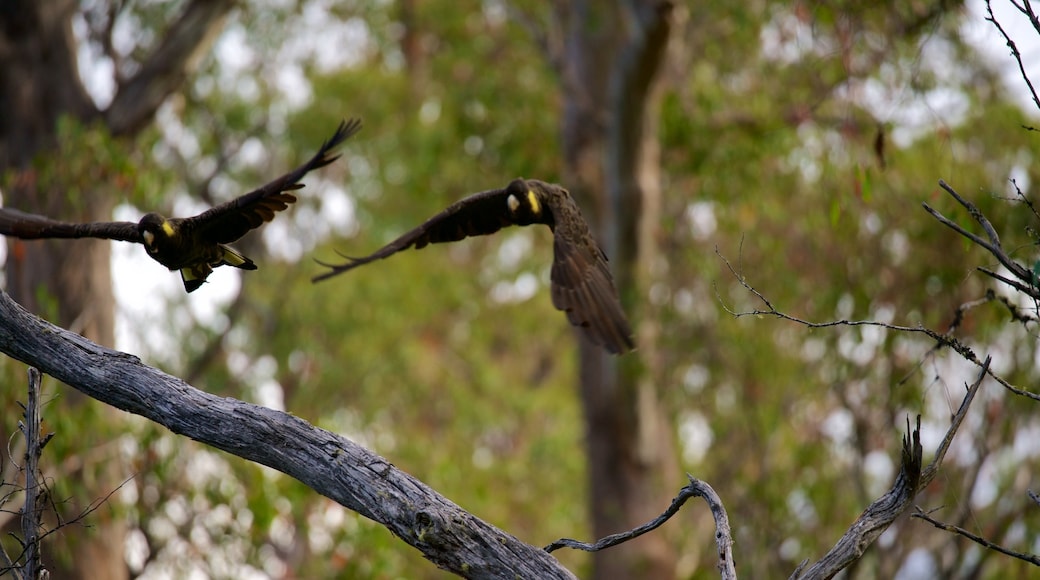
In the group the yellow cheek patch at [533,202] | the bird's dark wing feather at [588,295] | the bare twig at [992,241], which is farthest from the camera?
the yellow cheek patch at [533,202]

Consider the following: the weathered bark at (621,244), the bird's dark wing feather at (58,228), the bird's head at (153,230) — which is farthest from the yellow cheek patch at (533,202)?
the weathered bark at (621,244)

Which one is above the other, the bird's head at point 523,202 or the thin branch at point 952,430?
the bird's head at point 523,202

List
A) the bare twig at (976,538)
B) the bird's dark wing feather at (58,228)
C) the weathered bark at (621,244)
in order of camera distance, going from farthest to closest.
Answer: the weathered bark at (621,244) < the bird's dark wing feather at (58,228) < the bare twig at (976,538)

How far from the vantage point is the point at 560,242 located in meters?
4.62

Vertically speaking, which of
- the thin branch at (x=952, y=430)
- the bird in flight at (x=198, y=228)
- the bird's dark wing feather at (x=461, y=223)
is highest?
the bird's dark wing feather at (x=461, y=223)

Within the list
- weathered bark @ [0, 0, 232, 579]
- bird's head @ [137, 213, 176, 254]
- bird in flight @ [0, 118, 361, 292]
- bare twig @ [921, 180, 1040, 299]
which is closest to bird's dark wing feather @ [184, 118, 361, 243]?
bird in flight @ [0, 118, 361, 292]

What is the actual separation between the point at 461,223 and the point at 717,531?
2109mm

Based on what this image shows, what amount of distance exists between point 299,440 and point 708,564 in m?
7.38

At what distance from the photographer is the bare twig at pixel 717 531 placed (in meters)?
3.07

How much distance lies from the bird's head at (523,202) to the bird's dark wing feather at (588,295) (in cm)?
15

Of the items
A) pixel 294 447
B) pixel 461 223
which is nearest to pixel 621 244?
pixel 461 223

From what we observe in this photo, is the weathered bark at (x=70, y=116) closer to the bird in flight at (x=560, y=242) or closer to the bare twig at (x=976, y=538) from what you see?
the bird in flight at (x=560, y=242)

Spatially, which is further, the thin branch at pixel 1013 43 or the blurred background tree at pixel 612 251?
the blurred background tree at pixel 612 251

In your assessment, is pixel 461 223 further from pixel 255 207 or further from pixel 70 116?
pixel 70 116
